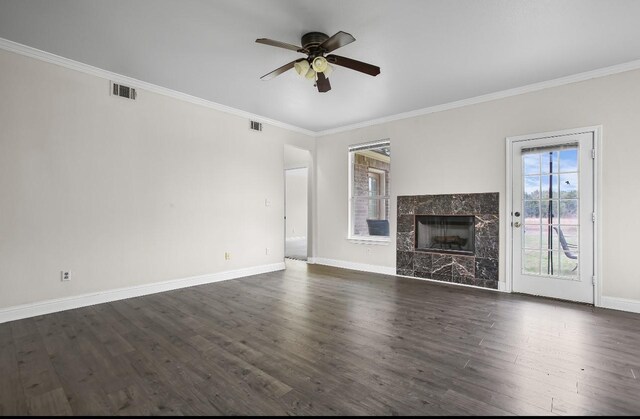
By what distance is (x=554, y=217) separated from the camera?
155 inches

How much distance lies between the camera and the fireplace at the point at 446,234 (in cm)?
468

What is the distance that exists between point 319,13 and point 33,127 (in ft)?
10.6

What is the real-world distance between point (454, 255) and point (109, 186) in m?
4.93

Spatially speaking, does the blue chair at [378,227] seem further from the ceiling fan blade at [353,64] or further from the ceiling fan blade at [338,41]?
the ceiling fan blade at [338,41]

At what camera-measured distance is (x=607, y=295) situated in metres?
3.58

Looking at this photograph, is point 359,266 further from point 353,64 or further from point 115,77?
point 115,77

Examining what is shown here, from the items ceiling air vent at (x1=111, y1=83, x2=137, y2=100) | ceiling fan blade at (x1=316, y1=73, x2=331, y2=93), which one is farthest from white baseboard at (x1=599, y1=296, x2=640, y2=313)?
ceiling air vent at (x1=111, y1=83, x2=137, y2=100)

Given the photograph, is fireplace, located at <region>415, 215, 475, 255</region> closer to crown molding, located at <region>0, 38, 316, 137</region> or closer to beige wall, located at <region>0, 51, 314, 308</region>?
beige wall, located at <region>0, 51, 314, 308</region>

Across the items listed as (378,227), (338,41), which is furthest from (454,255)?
(338,41)

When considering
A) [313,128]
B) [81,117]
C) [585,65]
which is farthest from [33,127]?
[585,65]

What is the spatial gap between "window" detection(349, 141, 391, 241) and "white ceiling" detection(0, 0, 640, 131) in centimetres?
169

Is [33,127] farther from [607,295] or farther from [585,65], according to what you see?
[607,295]

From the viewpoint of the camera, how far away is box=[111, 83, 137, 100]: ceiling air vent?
378 centimetres

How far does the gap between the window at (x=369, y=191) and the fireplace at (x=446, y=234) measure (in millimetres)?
707
